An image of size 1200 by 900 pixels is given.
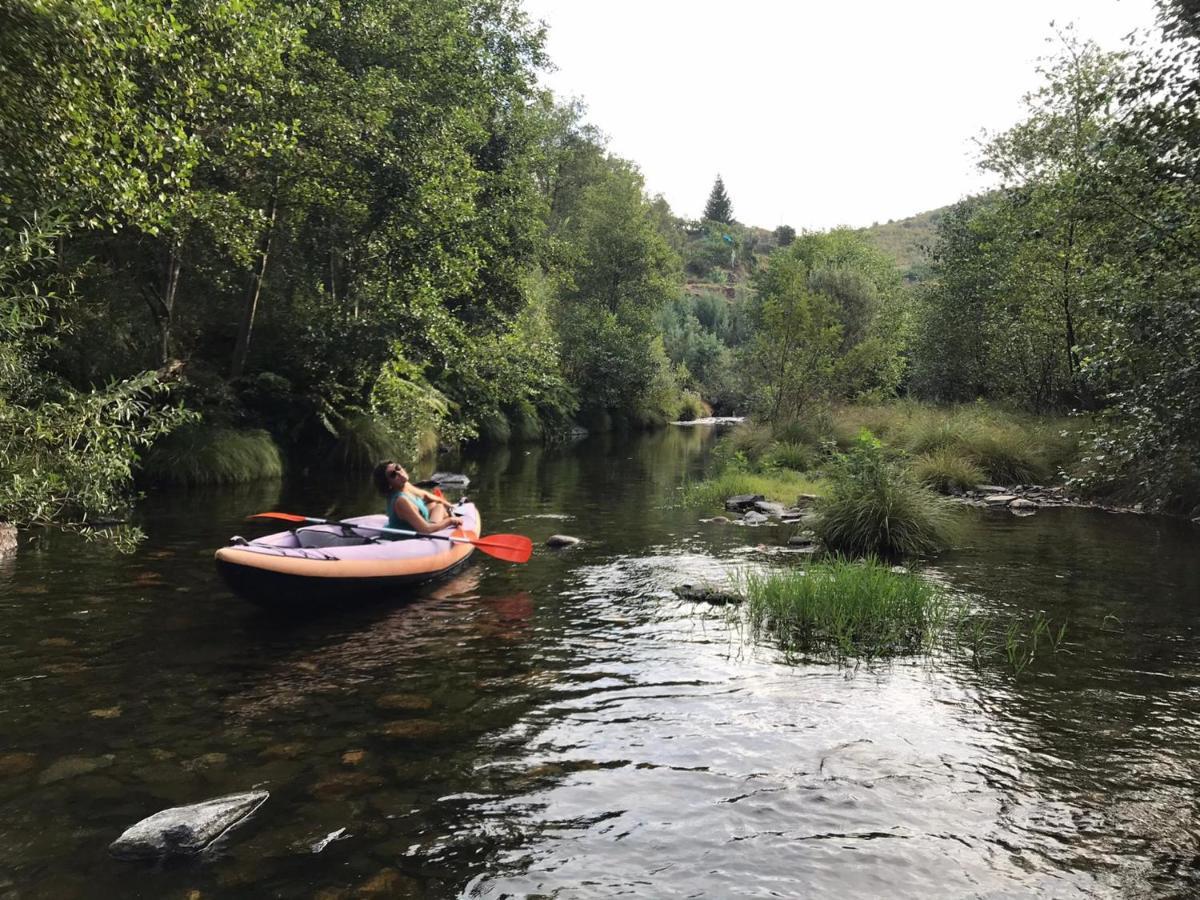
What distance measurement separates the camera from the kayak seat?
731 centimetres

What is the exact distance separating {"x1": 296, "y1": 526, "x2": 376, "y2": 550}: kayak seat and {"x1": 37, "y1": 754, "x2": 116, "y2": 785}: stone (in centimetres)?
324

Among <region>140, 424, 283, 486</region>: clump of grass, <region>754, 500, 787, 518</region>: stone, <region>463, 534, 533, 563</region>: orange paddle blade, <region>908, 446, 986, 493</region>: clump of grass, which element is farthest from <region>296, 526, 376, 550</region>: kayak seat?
<region>908, 446, 986, 493</region>: clump of grass

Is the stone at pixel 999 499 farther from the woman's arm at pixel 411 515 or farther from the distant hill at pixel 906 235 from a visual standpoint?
the distant hill at pixel 906 235

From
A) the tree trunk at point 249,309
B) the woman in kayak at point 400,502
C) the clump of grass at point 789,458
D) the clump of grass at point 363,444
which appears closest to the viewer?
the woman in kayak at point 400,502

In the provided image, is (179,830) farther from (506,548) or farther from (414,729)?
(506,548)

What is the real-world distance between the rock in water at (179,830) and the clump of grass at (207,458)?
11.9m

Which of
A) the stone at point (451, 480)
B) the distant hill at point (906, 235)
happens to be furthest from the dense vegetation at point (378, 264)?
the distant hill at point (906, 235)

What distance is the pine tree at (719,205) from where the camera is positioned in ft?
395

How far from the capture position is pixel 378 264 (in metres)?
16.9

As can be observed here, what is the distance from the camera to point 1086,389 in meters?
19.1

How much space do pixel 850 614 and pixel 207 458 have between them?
12.3 m

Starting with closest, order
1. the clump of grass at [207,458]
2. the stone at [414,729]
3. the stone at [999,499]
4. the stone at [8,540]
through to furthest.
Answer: the stone at [414,729] → the stone at [8,540] → the stone at [999,499] → the clump of grass at [207,458]

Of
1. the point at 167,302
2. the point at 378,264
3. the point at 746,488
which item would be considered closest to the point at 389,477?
the point at 746,488

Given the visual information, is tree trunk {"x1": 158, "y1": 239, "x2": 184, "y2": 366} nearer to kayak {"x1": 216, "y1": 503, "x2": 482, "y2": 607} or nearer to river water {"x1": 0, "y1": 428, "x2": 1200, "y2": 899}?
river water {"x1": 0, "y1": 428, "x2": 1200, "y2": 899}
